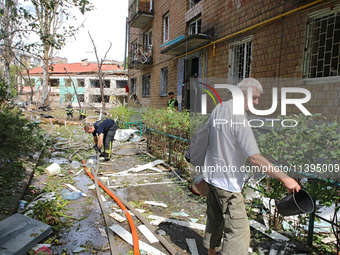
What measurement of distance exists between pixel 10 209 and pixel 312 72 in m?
6.80

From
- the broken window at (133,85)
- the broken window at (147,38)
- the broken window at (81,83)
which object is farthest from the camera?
the broken window at (81,83)

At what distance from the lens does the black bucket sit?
2225mm

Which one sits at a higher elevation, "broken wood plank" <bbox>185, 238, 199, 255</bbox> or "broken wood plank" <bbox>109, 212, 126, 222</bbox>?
"broken wood plank" <bbox>185, 238, 199, 255</bbox>

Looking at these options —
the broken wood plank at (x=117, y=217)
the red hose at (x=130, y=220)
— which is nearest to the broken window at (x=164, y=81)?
the red hose at (x=130, y=220)

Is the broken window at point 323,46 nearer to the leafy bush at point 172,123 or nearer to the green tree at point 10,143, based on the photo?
the leafy bush at point 172,123

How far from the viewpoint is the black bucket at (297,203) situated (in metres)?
2.22

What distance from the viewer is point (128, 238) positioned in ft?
10.4

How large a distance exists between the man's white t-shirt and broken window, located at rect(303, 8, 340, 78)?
427 cm

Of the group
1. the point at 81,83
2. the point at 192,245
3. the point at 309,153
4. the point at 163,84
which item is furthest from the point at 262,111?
the point at 81,83

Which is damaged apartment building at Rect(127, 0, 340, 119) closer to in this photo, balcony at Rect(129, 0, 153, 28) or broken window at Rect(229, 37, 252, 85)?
broken window at Rect(229, 37, 252, 85)

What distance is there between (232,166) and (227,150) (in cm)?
16

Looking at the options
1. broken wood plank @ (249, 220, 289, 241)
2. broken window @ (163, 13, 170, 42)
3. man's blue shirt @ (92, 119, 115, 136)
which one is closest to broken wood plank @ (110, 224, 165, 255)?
broken wood plank @ (249, 220, 289, 241)

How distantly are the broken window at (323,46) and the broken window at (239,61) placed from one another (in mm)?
2141

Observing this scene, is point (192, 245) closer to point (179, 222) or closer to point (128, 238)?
point (179, 222)
